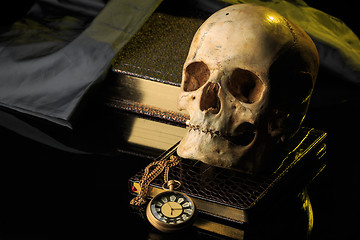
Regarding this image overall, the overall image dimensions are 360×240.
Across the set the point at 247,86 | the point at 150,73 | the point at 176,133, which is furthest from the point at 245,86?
the point at 150,73

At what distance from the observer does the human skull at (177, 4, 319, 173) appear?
4.17ft

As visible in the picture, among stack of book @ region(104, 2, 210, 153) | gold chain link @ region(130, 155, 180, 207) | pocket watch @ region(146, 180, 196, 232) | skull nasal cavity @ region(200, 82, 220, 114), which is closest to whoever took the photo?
pocket watch @ region(146, 180, 196, 232)

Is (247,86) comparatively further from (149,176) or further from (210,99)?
(149,176)

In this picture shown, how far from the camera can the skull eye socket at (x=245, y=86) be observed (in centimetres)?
131

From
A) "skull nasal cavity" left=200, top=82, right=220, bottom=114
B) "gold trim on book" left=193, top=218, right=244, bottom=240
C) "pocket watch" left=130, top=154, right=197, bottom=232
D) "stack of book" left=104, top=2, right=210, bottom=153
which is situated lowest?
"stack of book" left=104, top=2, right=210, bottom=153

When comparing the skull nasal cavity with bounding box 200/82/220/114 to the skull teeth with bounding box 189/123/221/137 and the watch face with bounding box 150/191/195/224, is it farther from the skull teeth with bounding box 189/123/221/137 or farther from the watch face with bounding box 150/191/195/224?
the watch face with bounding box 150/191/195/224

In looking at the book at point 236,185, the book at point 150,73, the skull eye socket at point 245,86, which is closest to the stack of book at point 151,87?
the book at point 150,73

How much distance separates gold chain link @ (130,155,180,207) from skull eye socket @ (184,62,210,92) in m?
0.22

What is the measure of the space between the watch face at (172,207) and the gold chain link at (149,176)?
0.06 meters

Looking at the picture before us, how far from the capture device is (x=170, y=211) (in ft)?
3.77

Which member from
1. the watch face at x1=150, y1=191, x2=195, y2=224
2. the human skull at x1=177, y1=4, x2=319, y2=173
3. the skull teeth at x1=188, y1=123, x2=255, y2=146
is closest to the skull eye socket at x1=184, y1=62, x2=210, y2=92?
the human skull at x1=177, y1=4, x2=319, y2=173

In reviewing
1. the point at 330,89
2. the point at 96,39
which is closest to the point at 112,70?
the point at 96,39

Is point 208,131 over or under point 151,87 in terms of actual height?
over

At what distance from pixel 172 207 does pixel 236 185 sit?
20 centimetres
